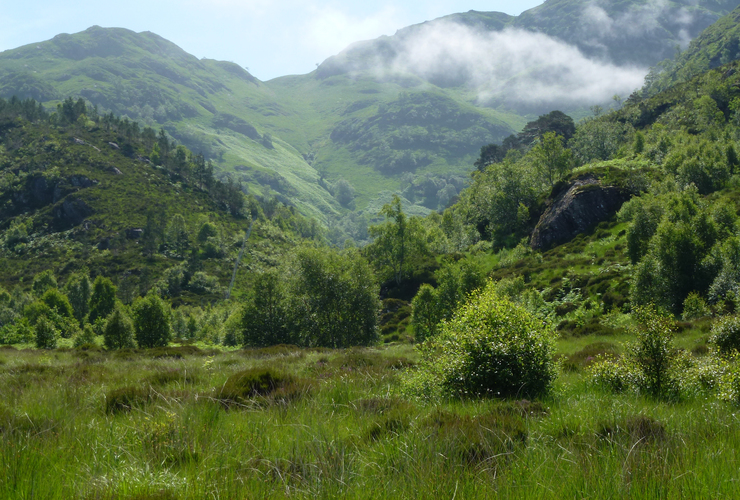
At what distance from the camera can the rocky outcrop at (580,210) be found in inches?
2704

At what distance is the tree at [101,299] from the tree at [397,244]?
56.1 m

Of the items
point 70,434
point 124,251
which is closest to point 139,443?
point 70,434

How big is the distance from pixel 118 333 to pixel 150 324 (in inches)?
198

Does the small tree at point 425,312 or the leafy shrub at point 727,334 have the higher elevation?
the leafy shrub at point 727,334

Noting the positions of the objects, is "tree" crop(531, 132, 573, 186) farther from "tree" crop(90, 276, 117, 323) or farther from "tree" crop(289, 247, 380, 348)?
"tree" crop(90, 276, 117, 323)

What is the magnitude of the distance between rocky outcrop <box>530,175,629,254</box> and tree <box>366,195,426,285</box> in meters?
23.1

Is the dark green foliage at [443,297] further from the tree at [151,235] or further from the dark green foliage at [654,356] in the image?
the tree at [151,235]

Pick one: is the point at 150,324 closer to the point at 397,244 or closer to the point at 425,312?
the point at 425,312

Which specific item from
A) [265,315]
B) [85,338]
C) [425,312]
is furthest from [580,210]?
[85,338]

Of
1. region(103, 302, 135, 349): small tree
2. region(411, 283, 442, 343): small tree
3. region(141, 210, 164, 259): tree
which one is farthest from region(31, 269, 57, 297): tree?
region(411, 283, 442, 343): small tree

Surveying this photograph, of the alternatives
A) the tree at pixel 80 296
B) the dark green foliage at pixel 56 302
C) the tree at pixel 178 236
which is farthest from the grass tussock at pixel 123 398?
the tree at pixel 178 236

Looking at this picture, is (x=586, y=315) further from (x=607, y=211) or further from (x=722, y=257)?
(x=607, y=211)

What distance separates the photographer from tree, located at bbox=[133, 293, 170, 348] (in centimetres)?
4582

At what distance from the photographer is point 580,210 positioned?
69562mm
